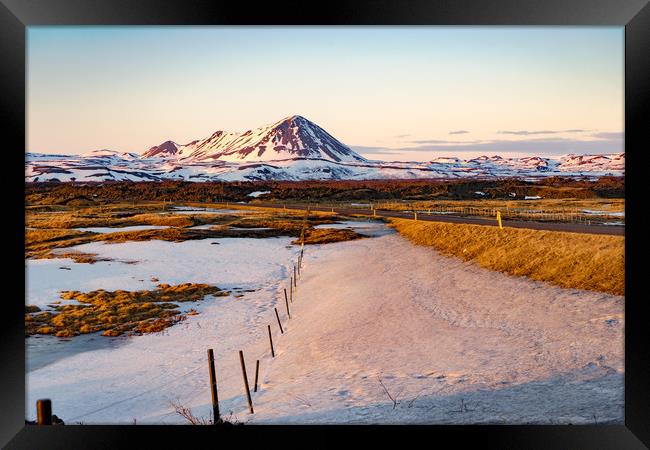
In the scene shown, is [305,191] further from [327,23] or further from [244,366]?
[327,23]

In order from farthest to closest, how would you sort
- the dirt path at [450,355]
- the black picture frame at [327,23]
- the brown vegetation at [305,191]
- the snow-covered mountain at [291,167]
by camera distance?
the snow-covered mountain at [291,167], the brown vegetation at [305,191], the dirt path at [450,355], the black picture frame at [327,23]

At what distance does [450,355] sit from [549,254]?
723cm

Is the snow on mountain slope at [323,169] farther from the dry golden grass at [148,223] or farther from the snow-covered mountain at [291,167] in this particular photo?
the dry golden grass at [148,223]

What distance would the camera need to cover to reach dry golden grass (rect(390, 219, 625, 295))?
14.5m

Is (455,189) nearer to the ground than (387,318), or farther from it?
farther from it

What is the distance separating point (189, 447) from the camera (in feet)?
20.2

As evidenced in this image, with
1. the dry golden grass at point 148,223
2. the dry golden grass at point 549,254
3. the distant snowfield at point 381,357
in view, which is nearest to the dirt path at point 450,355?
the distant snowfield at point 381,357

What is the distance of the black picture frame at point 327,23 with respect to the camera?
6.13 m

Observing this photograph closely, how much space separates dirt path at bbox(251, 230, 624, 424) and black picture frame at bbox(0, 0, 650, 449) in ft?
5.24

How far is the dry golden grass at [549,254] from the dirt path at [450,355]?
520 millimetres
